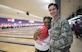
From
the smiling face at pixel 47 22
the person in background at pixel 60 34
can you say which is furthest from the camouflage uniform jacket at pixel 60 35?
the smiling face at pixel 47 22

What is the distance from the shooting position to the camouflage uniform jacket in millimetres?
1638

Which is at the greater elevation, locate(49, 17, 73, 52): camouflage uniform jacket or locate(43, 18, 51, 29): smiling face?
locate(43, 18, 51, 29): smiling face

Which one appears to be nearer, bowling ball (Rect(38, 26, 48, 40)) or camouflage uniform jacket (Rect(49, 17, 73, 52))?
camouflage uniform jacket (Rect(49, 17, 73, 52))

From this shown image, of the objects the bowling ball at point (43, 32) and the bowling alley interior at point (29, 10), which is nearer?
the bowling ball at point (43, 32)

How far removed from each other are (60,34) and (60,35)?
12 millimetres

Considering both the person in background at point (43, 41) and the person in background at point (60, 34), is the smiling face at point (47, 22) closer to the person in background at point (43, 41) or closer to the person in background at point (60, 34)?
the person in background at point (43, 41)

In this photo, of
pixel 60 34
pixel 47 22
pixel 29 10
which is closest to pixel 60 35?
pixel 60 34

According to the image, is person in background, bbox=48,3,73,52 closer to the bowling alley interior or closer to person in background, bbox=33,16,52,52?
person in background, bbox=33,16,52,52

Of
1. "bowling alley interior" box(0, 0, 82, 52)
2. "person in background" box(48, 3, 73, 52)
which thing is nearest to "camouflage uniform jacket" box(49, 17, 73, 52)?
"person in background" box(48, 3, 73, 52)

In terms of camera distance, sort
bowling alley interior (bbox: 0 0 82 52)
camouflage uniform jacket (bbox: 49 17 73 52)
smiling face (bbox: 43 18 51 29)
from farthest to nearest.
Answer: bowling alley interior (bbox: 0 0 82 52)
smiling face (bbox: 43 18 51 29)
camouflage uniform jacket (bbox: 49 17 73 52)

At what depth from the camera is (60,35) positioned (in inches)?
65.7

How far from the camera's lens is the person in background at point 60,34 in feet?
5.38

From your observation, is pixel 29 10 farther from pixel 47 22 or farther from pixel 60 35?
pixel 60 35

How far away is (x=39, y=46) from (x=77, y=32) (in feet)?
20.7
